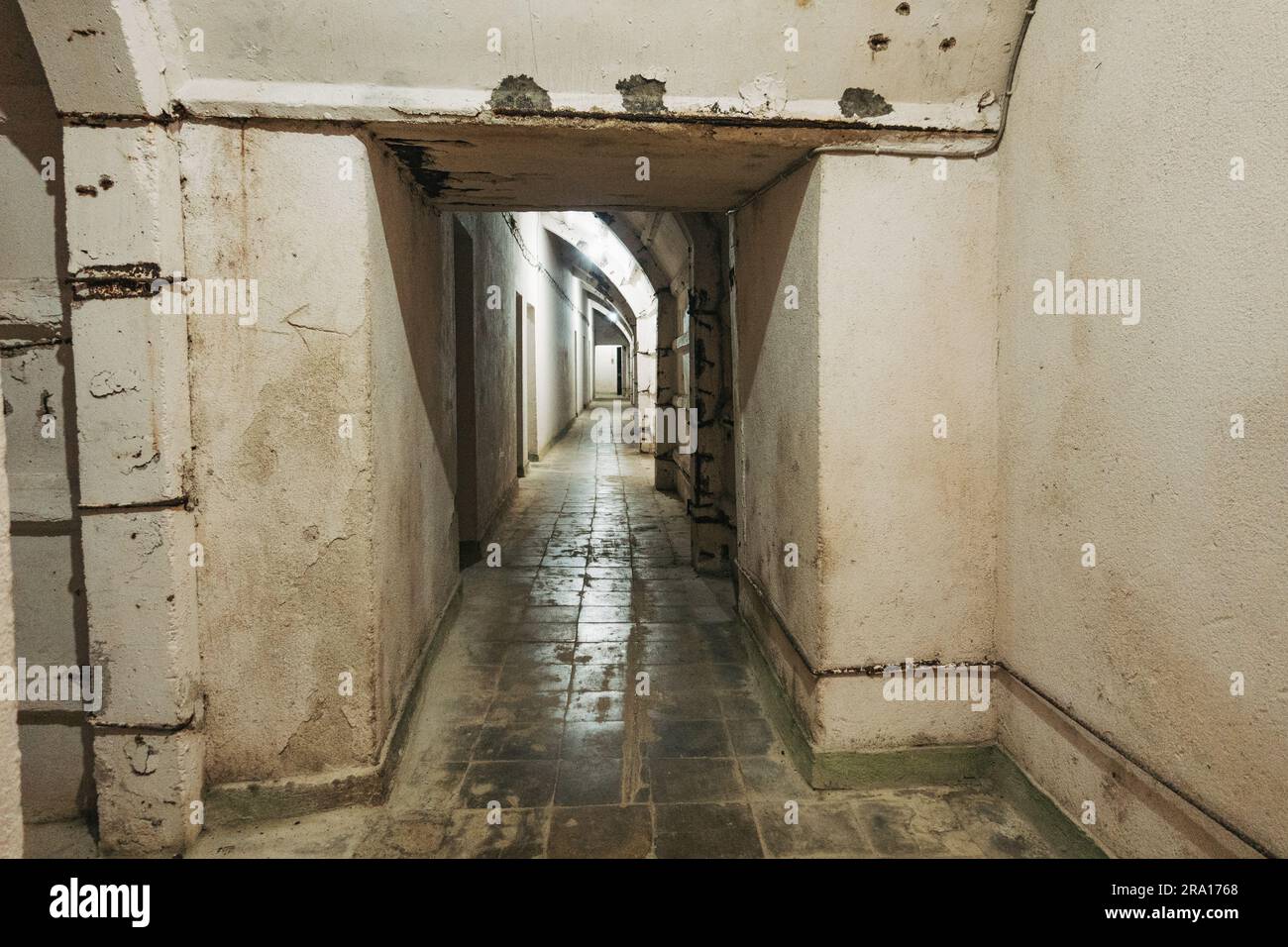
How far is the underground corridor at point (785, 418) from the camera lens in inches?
90.3

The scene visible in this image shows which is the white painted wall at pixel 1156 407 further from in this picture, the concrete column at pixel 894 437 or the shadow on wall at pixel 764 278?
the shadow on wall at pixel 764 278

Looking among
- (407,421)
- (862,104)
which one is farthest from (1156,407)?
(407,421)

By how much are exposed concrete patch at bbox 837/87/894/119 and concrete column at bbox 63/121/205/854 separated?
97.4 inches

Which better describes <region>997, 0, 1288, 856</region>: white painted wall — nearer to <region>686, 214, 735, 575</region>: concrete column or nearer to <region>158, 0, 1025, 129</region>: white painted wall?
<region>158, 0, 1025, 129</region>: white painted wall

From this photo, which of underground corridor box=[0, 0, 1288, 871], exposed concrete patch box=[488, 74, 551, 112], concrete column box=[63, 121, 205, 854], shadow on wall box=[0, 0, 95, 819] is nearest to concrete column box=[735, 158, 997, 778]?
underground corridor box=[0, 0, 1288, 871]

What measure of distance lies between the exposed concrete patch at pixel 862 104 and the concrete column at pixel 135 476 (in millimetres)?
2474

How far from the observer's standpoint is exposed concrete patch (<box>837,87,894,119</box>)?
2.76 meters

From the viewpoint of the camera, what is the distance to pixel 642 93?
270cm

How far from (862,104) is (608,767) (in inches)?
115

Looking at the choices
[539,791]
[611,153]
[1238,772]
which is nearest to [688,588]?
[539,791]

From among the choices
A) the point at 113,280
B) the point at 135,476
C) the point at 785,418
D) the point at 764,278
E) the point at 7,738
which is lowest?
the point at 7,738

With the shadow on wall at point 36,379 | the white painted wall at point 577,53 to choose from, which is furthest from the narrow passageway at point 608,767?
the white painted wall at point 577,53

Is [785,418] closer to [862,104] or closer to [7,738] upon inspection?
[862,104]
